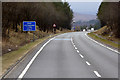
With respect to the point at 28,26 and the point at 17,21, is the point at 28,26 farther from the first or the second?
the point at 17,21

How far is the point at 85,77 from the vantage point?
34.2ft

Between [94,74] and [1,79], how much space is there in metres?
4.29

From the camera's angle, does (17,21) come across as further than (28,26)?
Yes

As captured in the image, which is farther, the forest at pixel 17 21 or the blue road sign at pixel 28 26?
the blue road sign at pixel 28 26

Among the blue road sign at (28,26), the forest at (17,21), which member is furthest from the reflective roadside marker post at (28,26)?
the forest at (17,21)

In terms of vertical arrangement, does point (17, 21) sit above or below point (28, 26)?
above

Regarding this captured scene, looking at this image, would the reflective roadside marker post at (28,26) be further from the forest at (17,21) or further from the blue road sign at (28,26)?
the forest at (17,21)

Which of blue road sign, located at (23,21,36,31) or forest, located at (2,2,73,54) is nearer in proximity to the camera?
forest, located at (2,2,73,54)

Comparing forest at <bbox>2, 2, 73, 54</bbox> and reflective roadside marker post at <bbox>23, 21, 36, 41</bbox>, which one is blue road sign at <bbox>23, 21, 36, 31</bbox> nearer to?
reflective roadside marker post at <bbox>23, 21, 36, 41</bbox>

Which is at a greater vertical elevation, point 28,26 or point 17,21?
point 17,21

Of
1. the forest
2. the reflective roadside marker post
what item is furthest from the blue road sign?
the forest

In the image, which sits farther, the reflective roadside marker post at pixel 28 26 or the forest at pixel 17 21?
the reflective roadside marker post at pixel 28 26

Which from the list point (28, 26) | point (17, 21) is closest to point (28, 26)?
point (28, 26)

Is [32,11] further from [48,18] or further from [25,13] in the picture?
[48,18]
